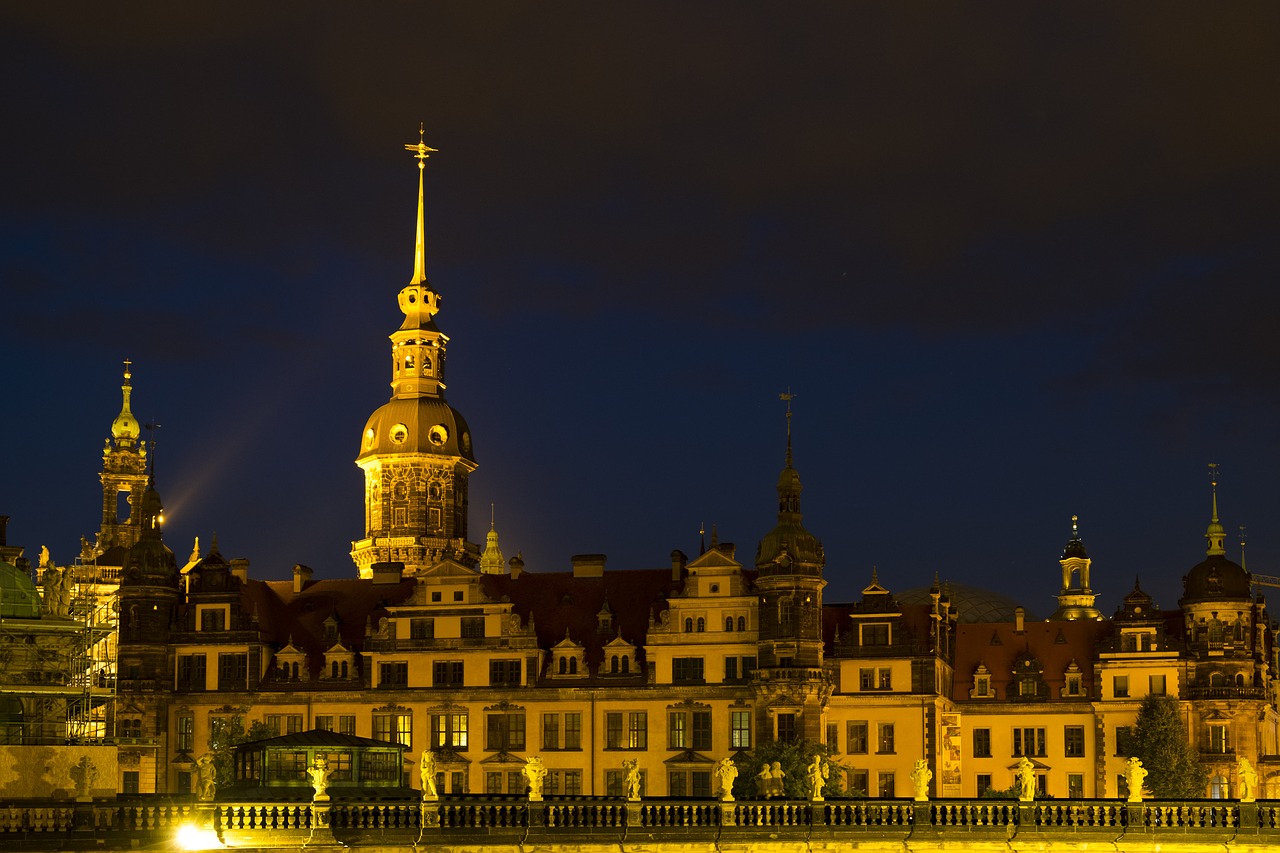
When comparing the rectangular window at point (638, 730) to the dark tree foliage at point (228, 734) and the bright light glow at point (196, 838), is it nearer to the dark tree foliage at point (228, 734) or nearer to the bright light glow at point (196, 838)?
the dark tree foliage at point (228, 734)

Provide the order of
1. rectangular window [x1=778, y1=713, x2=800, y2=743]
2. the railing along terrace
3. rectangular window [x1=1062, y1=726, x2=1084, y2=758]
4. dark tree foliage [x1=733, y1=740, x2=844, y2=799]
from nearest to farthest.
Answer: the railing along terrace → dark tree foliage [x1=733, y1=740, x2=844, y2=799] → rectangular window [x1=778, y1=713, x2=800, y2=743] → rectangular window [x1=1062, y1=726, x2=1084, y2=758]

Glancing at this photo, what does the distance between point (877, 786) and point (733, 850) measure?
51963 mm

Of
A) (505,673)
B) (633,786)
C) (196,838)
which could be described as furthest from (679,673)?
(196,838)

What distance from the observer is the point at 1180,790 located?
9706 cm

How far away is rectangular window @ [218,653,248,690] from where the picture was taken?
10525cm

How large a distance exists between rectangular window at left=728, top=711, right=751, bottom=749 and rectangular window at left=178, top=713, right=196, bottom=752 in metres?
25.3

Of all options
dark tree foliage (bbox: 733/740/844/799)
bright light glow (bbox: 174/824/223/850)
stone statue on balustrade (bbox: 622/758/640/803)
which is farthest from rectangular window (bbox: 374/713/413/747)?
bright light glow (bbox: 174/824/223/850)

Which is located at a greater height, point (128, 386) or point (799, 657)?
point (128, 386)

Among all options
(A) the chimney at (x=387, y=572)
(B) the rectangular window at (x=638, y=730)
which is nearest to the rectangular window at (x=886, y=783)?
(B) the rectangular window at (x=638, y=730)

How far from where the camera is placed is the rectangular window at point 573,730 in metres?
101

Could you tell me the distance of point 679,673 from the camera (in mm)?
100812

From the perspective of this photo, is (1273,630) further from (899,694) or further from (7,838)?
(7,838)

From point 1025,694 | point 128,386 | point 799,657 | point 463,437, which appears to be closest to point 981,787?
point 1025,694

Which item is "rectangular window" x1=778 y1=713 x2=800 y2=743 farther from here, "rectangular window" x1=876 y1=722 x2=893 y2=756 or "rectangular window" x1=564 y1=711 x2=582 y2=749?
"rectangular window" x1=564 y1=711 x2=582 y2=749
